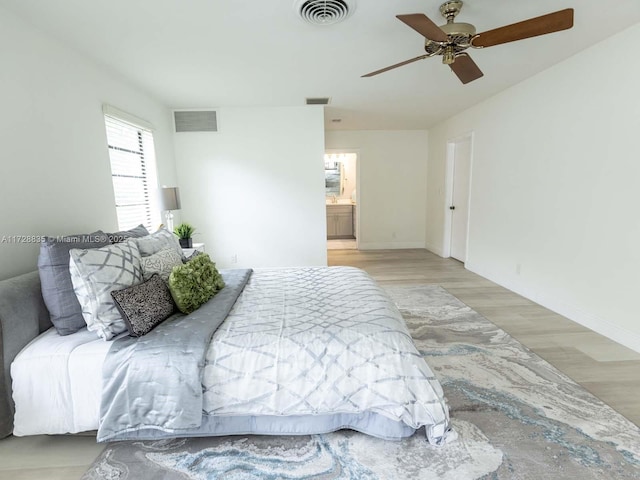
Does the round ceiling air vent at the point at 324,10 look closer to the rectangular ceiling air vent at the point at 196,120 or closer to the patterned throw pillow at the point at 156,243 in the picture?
the patterned throw pillow at the point at 156,243

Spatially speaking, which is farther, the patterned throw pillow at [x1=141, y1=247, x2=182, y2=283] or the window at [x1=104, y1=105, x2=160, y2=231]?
the window at [x1=104, y1=105, x2=160, y2=231]

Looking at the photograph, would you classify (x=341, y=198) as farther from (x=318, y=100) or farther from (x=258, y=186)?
(x=318, y=100)

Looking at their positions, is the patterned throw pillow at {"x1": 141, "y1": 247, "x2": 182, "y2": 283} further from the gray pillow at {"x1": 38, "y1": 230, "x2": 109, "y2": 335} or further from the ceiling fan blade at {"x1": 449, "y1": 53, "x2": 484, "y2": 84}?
the ceiling fan blade at {"x1": 449, "y1": 53, "x2": 484, "y2": 84}

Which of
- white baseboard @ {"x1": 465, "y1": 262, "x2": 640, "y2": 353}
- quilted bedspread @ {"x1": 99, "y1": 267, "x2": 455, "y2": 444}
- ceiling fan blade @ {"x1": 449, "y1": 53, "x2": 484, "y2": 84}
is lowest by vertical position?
white baseboard @ {"x1": 465, "y1": 262, "x2": 640, "y2": 353}

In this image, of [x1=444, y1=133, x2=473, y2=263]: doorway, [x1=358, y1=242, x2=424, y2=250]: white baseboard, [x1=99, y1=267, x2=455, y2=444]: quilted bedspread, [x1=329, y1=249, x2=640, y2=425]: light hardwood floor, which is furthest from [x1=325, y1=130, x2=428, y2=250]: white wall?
[x1=99, y1=267, x2=455, y2=444]: quilted bedspread

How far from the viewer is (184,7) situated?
1967 mm

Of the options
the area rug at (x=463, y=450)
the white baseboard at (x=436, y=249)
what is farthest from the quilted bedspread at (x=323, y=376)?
the white baseboard at (x=436, y=249)

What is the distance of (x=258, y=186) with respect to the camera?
4449 millimetres

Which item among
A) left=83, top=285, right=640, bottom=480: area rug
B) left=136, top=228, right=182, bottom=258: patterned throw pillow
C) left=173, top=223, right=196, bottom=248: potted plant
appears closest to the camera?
left=83, top=285, right=640, bottom=480: area rug

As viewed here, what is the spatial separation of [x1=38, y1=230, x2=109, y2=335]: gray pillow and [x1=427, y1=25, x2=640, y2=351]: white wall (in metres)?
3.95

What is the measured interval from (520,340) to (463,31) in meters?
2.42

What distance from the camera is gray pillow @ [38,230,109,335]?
1.65 meters

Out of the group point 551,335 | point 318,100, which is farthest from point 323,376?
point 318,100

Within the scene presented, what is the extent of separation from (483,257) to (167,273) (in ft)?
13.8
